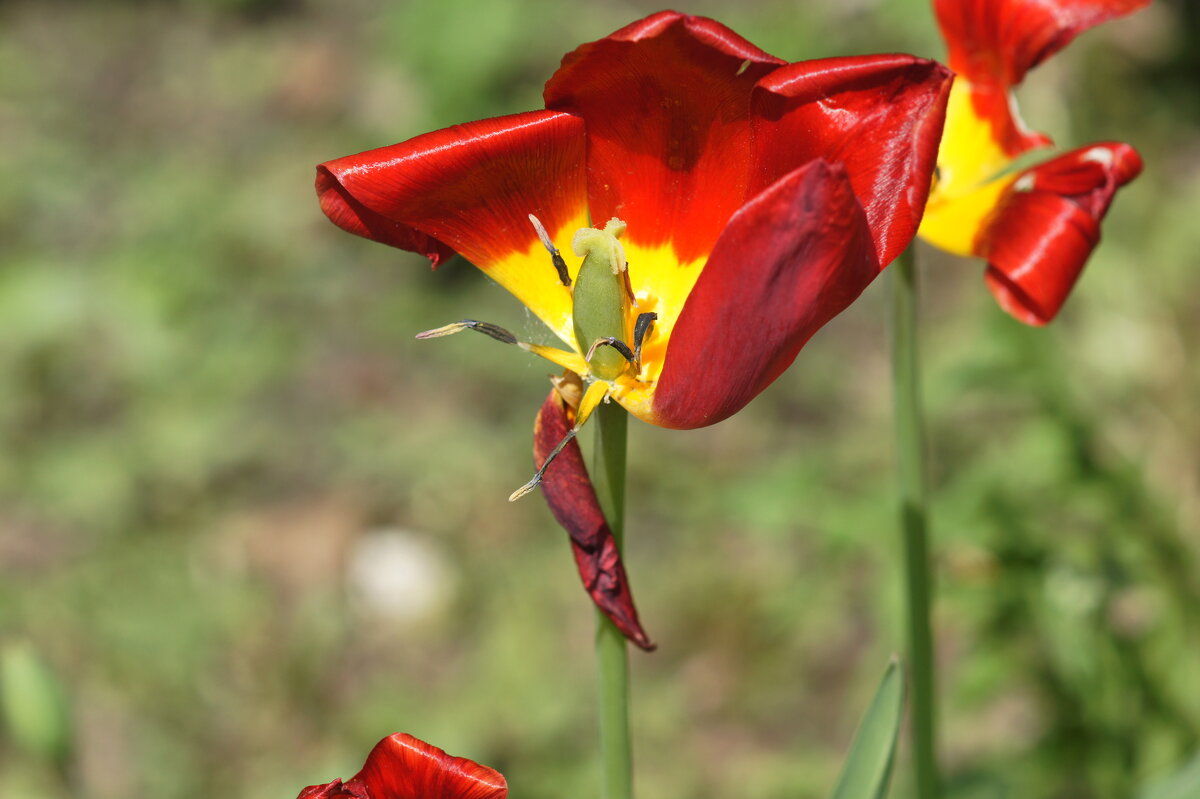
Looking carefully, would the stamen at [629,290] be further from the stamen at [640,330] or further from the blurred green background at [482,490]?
the blurred green background at [482,490]

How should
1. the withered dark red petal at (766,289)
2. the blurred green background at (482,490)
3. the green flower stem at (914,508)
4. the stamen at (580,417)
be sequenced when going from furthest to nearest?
the blurred green background at (482,490), the green flower stem at (914,508), the stamen at (580,417), the withered dark red petal at (766,289)

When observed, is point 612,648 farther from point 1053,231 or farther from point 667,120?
point 1053,231

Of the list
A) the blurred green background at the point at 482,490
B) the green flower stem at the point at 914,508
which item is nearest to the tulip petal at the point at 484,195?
the green flower stem at the point at 914,508

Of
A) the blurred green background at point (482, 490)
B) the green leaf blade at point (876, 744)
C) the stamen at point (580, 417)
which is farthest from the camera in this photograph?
the blurred green background at point (482, 490)

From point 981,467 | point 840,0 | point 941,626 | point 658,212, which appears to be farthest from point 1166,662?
point 840,0

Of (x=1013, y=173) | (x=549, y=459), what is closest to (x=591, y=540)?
(x=549, y=459)

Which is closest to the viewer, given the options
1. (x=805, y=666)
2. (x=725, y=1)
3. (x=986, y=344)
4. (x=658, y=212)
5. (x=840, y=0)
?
(x=658, y=212)

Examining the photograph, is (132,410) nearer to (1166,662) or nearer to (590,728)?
(590,728)
